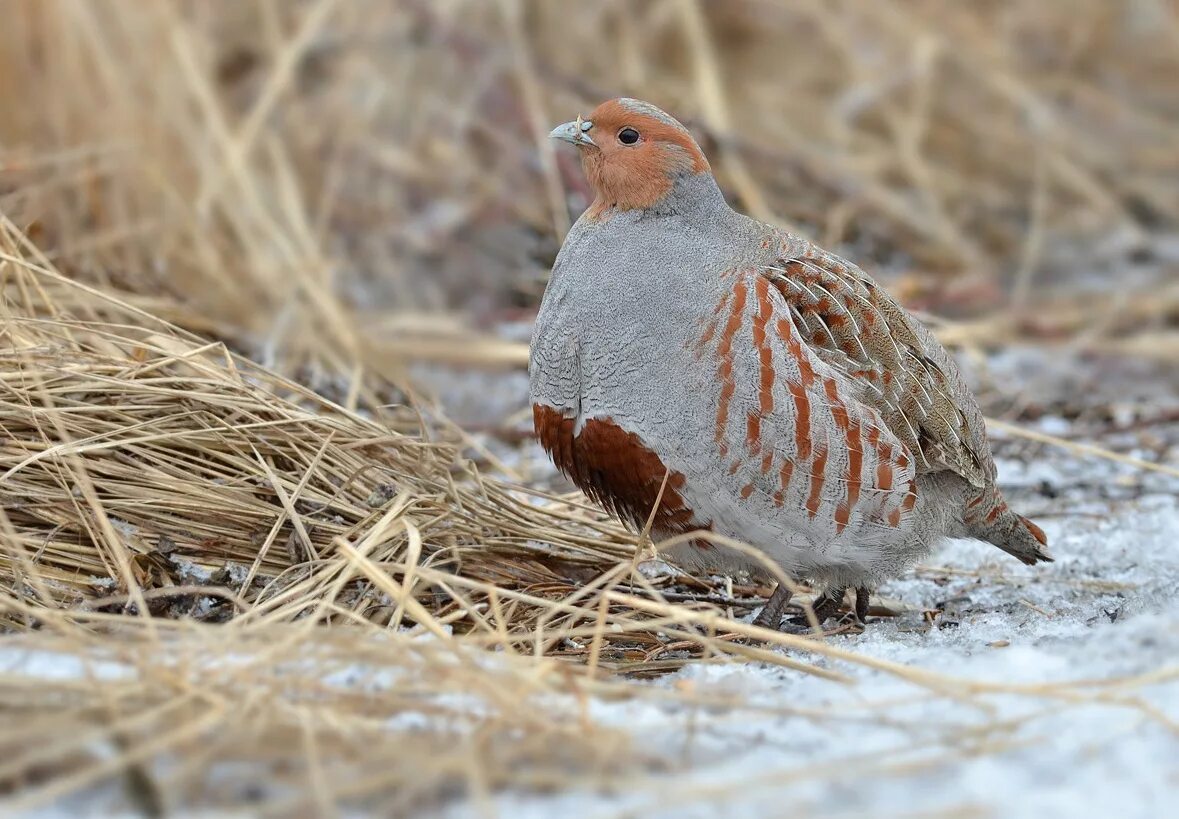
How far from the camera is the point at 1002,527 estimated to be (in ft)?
10.9

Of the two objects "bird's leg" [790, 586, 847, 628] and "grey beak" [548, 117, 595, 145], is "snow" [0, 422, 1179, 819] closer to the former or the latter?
"bird's leg" [790, 586, 847, 628]

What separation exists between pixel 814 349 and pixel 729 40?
554 centimetres

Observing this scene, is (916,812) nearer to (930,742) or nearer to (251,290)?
(930,742)

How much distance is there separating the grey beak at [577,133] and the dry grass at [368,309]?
74 cm

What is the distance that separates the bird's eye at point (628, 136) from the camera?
3105 mm

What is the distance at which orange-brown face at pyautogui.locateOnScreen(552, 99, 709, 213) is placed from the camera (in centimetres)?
310

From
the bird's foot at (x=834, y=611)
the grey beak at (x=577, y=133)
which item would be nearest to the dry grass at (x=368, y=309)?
the bird's foot at (x=834, y=611)

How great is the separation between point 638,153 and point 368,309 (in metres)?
3.35

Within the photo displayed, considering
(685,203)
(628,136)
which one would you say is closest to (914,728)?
(685,203)

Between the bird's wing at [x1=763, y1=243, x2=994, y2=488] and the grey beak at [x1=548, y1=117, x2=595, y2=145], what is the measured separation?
0.52m

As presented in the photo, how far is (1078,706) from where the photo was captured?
2176 millimetres

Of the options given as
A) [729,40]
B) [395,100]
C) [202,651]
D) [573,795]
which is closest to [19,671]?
[202,651]

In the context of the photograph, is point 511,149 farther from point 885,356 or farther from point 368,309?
point 885,356

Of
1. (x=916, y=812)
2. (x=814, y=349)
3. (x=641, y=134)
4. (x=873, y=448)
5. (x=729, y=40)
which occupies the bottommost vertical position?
(x=916, y=812)
